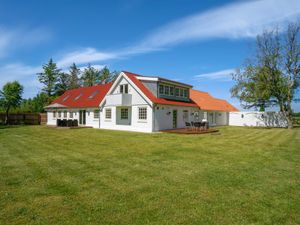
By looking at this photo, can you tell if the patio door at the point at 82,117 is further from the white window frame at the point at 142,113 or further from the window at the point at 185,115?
the window at the point at 185,115

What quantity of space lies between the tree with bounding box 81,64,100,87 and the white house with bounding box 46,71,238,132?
95.6ft

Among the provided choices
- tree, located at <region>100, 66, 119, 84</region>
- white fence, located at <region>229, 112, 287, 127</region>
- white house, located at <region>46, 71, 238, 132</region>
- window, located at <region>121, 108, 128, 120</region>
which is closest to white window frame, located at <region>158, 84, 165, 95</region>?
white house, located at <region>46, 71, 238, 132</region>

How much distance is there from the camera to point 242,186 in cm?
571

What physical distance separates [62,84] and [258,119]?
144 ft

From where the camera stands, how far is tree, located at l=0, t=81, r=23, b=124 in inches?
1496

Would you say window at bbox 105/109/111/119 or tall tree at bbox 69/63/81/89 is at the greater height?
tall tree at bbox 69/63/81/89

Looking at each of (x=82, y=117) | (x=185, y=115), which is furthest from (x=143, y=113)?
(x=82, y=117)

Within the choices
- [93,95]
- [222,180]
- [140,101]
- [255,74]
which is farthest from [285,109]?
[222,180]

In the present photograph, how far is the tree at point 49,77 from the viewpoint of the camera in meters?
52.5

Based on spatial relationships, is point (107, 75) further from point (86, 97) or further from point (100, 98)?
point (100, 98)

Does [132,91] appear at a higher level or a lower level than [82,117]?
higher

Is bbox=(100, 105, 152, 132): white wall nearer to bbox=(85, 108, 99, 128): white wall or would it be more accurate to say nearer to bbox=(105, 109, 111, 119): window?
bbox=(105, 109, 111, 119): window

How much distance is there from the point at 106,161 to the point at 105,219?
179 inches

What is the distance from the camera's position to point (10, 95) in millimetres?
38219
